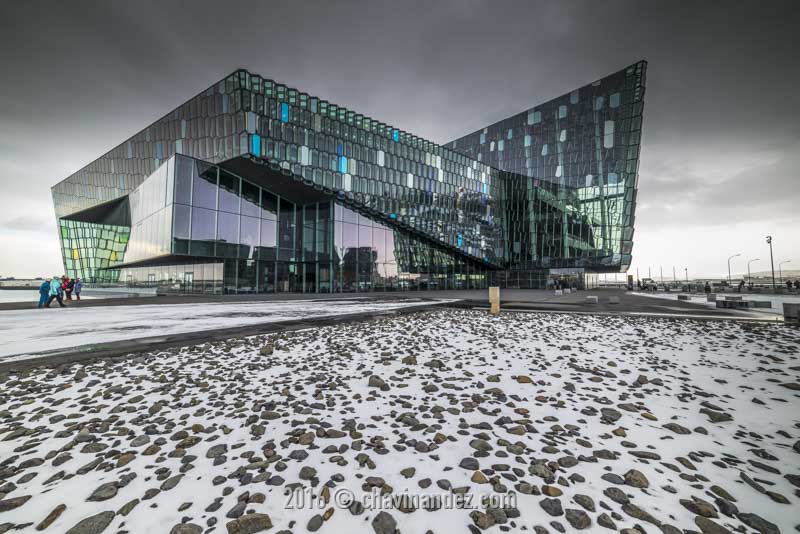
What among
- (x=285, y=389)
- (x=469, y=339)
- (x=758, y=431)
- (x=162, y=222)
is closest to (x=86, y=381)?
(x=285, y=389)

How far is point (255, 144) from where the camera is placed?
31156mm

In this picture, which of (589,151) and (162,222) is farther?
(589,151)

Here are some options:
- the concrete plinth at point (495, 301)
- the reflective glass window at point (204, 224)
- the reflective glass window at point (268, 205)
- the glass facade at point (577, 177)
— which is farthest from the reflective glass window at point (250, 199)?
the glass facade at point (577, 177)

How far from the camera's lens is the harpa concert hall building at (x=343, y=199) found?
103 feet

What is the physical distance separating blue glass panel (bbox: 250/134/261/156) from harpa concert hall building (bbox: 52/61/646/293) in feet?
0.95

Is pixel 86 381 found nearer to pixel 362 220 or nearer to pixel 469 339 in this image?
pixel 469 339

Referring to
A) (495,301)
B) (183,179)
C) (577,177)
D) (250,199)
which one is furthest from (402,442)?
(577,177)

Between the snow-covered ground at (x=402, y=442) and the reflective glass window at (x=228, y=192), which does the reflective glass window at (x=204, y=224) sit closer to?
the reflective glass window at (x=228, y=192)

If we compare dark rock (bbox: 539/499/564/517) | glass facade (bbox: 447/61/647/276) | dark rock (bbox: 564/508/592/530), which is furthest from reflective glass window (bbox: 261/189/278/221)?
glass facade (bbox: 447/61/647/276)

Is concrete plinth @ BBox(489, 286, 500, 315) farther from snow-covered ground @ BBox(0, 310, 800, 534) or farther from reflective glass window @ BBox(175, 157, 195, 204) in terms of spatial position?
reflective glass window @ BBox(175, 157, 195, 204)

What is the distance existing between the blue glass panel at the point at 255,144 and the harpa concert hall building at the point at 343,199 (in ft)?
0.95

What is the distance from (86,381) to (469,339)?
853cm

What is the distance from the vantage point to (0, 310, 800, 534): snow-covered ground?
8.32ft

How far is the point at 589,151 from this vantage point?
191 ft
